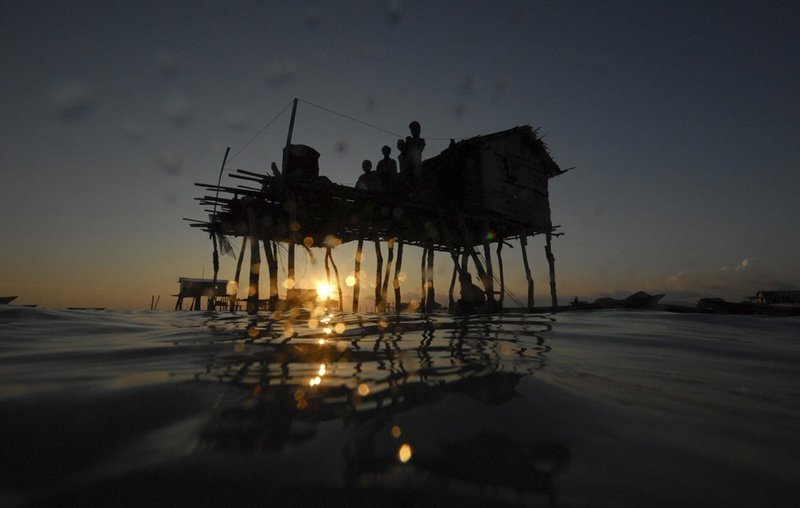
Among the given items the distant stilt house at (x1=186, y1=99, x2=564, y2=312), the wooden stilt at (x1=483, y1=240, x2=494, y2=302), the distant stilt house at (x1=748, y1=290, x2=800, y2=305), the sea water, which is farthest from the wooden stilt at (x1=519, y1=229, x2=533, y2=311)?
the distant stilt house at (x1=748, y1=290, x2=800, y2=305)

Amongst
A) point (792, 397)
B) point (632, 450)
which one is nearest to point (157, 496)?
point (632, 450)

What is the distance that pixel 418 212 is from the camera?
1297 cm

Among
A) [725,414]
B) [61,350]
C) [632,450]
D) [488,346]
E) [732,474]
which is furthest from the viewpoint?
[488,346]

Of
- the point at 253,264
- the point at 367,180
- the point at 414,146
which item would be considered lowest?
the point at 253,264

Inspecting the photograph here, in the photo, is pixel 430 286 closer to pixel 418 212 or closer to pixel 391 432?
pixel 418 212

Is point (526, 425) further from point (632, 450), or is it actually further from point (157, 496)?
point (157, 496)

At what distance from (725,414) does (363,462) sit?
4.06ft

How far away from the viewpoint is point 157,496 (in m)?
0.66

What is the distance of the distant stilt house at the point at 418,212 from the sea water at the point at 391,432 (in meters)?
8.06

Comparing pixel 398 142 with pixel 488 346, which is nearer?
pixel 488 346

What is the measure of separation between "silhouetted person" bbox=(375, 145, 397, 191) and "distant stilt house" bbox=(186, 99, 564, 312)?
51mm

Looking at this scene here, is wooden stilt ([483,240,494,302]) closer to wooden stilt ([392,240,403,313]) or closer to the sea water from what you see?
wooden stilt ([392,240,403,313])

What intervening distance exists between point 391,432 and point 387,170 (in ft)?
38.5

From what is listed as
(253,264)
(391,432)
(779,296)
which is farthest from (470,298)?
(779,296)
